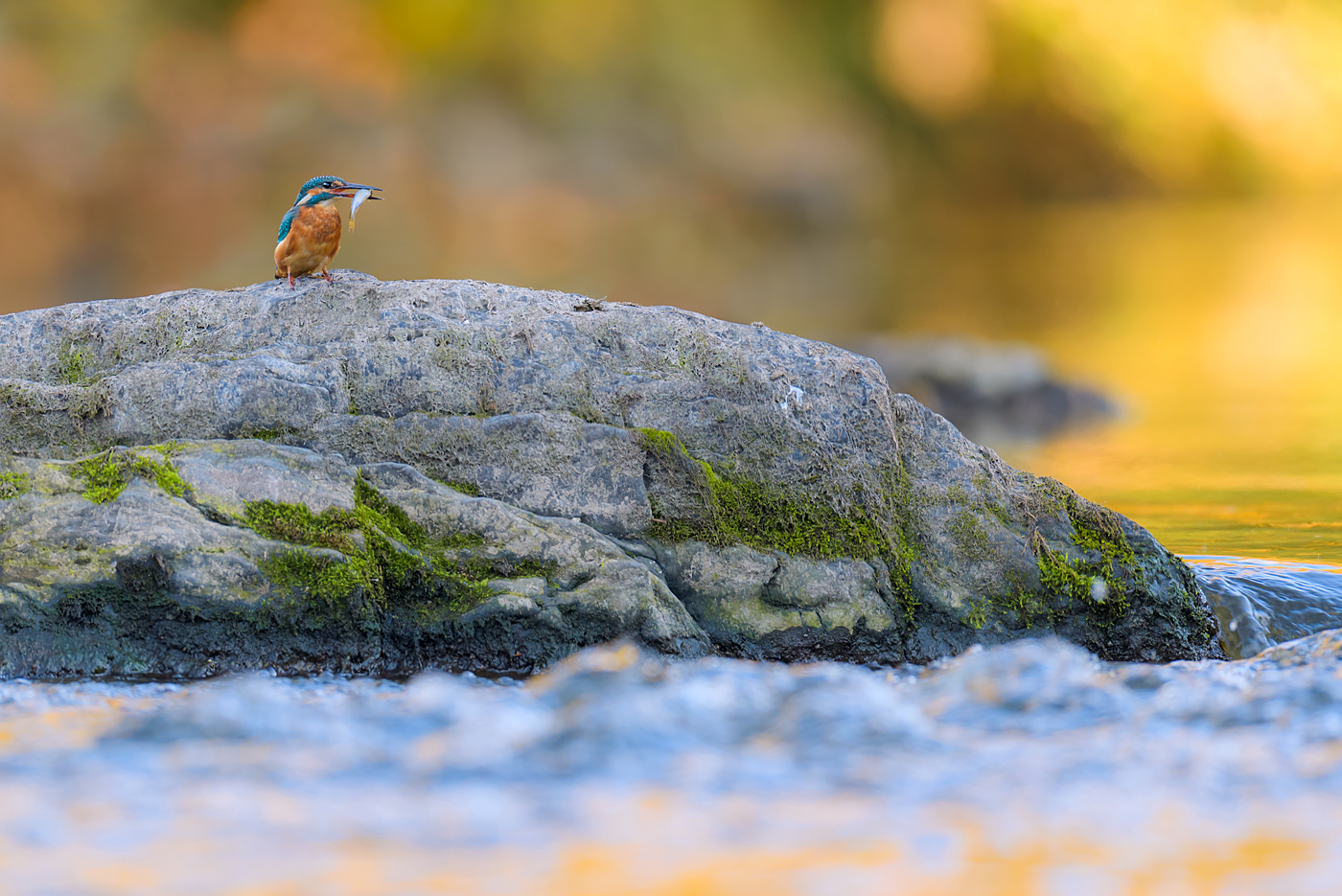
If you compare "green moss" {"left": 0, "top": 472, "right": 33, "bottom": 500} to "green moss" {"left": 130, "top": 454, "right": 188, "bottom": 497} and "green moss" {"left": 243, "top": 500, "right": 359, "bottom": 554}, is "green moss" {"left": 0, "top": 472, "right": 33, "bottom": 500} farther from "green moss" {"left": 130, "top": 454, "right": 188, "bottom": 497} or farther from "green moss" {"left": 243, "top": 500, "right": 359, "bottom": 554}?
"green moss" {"left": 243, "top": 500, "right": 359, "bottom": 554}

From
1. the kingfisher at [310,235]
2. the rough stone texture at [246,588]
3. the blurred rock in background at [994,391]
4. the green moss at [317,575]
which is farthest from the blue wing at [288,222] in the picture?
the blurred rock in background at [994,391]

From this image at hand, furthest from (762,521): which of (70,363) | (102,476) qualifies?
(70,363)

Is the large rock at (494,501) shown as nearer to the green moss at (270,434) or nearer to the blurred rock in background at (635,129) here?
the green moss at (270,434)

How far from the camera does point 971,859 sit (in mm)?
2473

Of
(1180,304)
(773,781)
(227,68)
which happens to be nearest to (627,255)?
(227,68)

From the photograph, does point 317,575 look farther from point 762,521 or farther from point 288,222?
point 288,222

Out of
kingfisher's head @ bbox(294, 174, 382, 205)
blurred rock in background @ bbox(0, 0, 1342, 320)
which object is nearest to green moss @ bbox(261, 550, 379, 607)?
kingfisher's head @ bbox(294, 174, 382, 205)

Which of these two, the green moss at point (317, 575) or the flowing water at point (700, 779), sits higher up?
the green moss at point (317, 575)

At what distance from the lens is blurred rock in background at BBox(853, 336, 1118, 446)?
411 inches

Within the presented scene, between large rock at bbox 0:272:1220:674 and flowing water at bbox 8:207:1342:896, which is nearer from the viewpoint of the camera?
flowing water at bbox 8:207:1342:896

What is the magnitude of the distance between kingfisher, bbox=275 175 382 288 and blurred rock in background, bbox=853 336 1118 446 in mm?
6298

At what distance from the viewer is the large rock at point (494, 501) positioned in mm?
3711

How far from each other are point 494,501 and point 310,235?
1.27m

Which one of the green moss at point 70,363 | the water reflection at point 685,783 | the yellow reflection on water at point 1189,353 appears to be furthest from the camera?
the yellow reflection on water at point 1189,353
